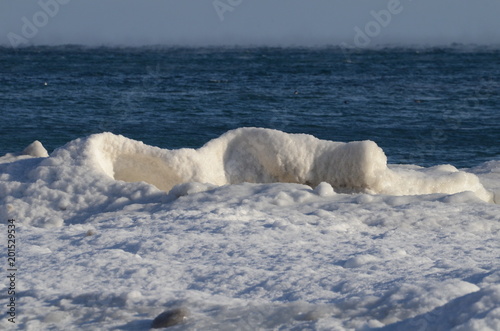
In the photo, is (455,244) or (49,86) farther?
(49,86)

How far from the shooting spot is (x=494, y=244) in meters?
4.53

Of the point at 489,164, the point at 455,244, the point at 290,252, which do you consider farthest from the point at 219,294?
the point at 489,164

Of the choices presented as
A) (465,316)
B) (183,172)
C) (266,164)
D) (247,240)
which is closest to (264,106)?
(266,164)

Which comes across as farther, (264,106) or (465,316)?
(264,106)

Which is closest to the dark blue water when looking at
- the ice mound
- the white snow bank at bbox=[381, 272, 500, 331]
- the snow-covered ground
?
the ice mound

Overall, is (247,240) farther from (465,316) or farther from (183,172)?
(183,172)

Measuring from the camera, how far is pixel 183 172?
6254mm

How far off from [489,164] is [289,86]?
73.1ft

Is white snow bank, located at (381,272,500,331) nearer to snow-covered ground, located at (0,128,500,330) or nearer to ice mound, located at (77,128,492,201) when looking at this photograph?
snow-covered ground, located at (0,128,500,330)

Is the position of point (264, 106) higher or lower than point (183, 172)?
lower

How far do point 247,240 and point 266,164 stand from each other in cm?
202

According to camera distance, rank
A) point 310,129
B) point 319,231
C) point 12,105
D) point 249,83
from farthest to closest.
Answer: point 249,83 → point 12,105 → point 310,129 → point 319,231

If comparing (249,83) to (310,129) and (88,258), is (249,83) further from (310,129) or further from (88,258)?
(88,258)

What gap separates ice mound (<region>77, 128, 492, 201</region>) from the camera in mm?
6234
